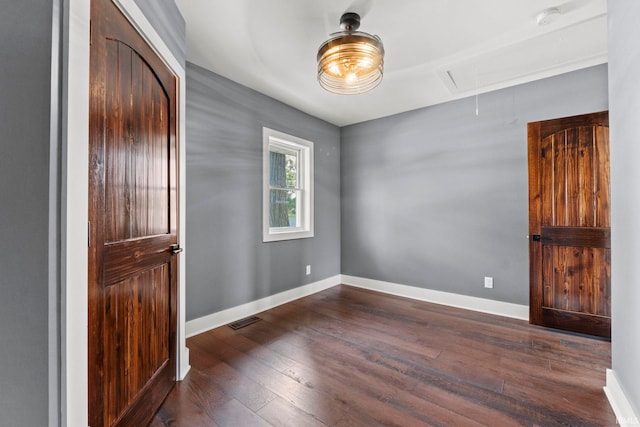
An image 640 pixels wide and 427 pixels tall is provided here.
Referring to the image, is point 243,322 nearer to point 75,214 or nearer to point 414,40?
point 75,214

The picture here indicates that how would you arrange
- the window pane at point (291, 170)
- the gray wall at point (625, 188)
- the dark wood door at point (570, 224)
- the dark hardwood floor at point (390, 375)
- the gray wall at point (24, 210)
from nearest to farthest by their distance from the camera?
the gray wall at point (24, 210) → the gray wall at point (625, 188) → the dark hardwood floor at point (390, 375) → the dark wood door at point (570, 224) → the window pane at point (291, 170)

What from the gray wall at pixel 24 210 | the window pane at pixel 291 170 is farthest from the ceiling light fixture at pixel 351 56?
the window pane at pixel 291 170

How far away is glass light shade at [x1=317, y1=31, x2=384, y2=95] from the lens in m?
1.88

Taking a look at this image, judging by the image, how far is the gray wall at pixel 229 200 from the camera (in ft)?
8.61

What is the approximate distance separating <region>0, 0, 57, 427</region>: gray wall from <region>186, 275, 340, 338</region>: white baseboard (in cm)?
180

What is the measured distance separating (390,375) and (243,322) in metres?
1.62

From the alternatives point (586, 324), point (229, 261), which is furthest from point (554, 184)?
point (229, 261)

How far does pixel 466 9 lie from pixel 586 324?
2987 millimetres

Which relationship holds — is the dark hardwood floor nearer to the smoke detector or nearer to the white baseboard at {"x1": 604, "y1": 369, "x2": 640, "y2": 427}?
the white baseboard at {"x1": 604, "y1": 369, "x2": 640, "y2": 427}

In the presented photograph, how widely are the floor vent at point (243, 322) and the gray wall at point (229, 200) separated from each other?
0.20 meters

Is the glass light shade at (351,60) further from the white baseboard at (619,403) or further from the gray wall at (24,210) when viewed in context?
the white baseboard at (619,403)

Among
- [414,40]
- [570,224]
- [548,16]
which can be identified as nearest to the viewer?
[548,16]

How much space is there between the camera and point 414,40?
2.26m

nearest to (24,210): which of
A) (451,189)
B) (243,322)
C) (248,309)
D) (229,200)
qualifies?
(229,200)
